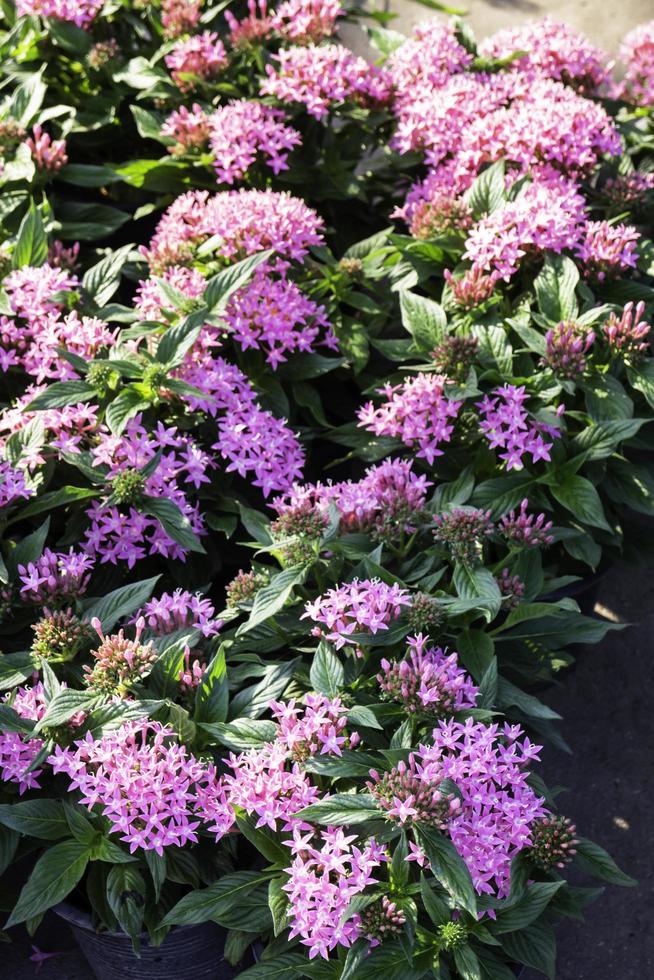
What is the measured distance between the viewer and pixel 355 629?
1923 mm

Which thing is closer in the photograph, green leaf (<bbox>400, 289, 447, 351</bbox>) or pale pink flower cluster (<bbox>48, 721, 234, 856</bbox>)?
pale pink flower cluster (<bbox>48, 721, 234, 856</bbox>)

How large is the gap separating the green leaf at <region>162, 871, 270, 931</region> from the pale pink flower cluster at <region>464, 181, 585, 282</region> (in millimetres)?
1446

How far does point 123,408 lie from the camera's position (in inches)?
89.3

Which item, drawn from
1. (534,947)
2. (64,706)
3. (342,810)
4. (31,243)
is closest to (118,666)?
(64,706)

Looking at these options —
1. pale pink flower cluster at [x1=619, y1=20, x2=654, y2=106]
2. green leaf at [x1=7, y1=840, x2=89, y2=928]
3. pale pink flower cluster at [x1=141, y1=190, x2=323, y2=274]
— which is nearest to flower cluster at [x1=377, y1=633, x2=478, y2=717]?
green leaf at [x1=7, y1=840, x2=89, y2=928]

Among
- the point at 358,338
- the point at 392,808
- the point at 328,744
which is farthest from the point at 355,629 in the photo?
the point at 358,338

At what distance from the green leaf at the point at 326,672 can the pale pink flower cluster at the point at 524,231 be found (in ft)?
3.50

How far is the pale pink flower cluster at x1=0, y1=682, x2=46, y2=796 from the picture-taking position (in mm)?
1812

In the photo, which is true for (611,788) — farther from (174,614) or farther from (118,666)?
(118,666)

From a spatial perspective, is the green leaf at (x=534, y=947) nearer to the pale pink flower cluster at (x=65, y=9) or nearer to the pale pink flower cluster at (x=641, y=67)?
the pale pink flower cluster at (x=641, y=67)

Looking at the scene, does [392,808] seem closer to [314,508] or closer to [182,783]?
[182,783]

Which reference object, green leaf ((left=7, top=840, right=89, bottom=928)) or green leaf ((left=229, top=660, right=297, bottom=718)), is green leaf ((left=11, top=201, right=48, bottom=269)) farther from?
green leaf ((left=7, top=840, right=89, bottom=928))

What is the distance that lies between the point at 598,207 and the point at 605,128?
206 mm

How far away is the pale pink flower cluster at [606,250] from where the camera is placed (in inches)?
103
